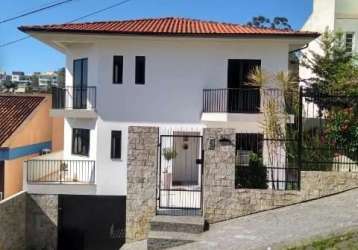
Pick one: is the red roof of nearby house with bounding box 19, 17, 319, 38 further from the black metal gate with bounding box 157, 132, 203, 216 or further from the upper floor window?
the upper floor window

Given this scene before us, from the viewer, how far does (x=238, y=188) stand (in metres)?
12.6

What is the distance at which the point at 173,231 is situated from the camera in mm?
11602

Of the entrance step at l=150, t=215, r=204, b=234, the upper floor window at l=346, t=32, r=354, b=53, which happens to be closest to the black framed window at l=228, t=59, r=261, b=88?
the entrance step at l=150, t=215, r=204, b=234

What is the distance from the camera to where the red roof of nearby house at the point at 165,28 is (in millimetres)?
18938

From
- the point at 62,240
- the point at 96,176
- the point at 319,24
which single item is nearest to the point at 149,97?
the point at 96,176

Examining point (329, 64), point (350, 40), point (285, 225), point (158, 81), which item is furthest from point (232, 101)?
point (350, 40)

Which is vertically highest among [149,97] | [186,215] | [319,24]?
[319,24]

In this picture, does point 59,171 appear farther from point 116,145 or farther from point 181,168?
point 181,168

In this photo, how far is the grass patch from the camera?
877 centimetres

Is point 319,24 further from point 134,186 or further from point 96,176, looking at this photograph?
point 134,186

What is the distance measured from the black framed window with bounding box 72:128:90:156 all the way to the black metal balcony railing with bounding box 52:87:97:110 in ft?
3.64

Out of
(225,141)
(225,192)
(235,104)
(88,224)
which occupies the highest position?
(235,104)

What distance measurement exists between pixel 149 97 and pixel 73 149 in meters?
4.38

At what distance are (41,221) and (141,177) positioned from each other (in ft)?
19.4
